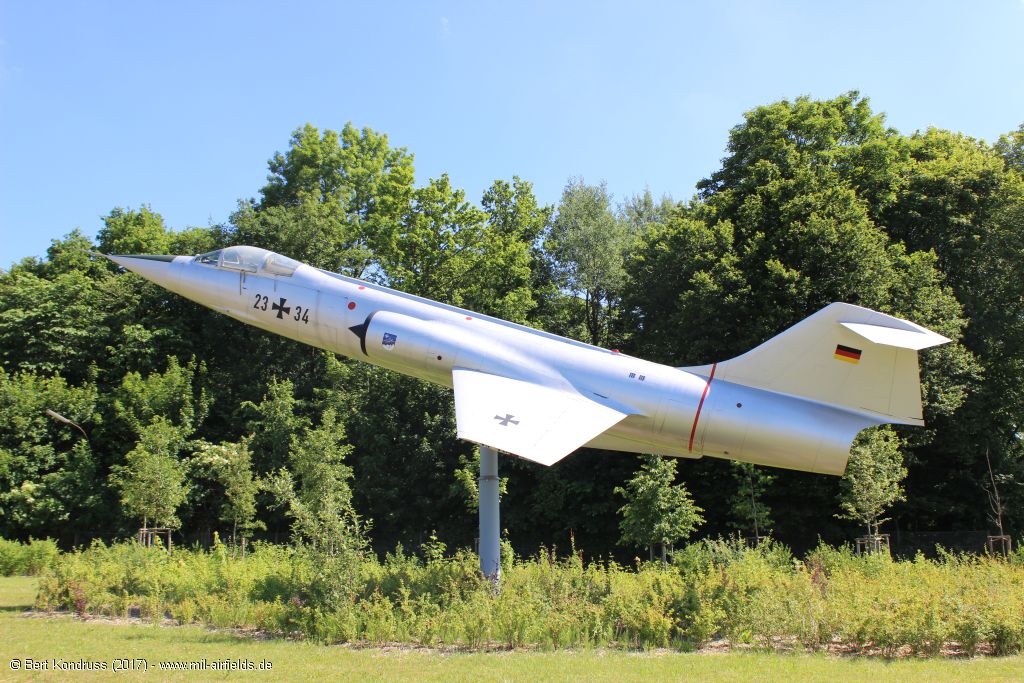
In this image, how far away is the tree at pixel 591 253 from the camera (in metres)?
41.8

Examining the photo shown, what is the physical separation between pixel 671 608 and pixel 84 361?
34810 millimetres

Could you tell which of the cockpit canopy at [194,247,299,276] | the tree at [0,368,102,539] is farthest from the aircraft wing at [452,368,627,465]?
the tree at [0,368,102,539]

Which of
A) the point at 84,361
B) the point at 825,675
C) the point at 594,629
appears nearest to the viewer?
the point at 825,675

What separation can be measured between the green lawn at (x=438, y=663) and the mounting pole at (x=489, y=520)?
2.75 metres

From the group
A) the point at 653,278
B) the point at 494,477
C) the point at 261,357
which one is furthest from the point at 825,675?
the point at 261,357

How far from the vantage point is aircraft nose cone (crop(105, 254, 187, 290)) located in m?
17.5

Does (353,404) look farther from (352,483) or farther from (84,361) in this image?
(84,361)

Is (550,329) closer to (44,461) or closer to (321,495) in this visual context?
(321,495)

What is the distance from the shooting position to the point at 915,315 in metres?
26.9

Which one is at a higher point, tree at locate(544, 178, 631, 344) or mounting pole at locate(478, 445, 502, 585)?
tree at locate(544, 178, 631, 344)

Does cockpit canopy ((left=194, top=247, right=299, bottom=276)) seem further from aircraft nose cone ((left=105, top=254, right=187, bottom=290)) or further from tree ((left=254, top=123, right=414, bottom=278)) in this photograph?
tree ((left=254, top=123, right=414, bottom=278))

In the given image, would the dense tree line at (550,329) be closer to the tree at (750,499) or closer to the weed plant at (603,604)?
the tree at (750,499)

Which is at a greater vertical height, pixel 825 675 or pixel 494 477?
pixel 494 477

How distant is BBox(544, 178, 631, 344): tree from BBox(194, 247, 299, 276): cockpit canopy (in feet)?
83.7
